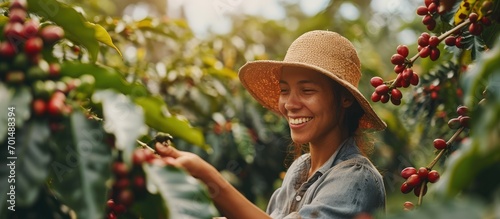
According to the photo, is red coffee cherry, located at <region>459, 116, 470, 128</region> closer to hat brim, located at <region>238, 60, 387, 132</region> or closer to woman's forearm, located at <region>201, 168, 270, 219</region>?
hat brim, located at <region>238, 60, 387, 132</region>

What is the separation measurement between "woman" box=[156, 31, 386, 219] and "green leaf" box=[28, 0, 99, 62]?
2.00ft

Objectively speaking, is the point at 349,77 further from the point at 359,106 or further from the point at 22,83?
the point at 22,83

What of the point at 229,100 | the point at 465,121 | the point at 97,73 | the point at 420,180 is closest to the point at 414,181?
the point at 420,180

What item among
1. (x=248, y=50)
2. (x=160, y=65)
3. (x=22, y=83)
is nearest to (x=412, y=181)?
(x=22, y=83)

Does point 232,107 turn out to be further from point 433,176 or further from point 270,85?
point 433,176

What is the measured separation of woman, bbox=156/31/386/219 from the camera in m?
1.73

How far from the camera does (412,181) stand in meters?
1.51

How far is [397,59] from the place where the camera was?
160 cm

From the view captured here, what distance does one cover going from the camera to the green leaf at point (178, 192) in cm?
104

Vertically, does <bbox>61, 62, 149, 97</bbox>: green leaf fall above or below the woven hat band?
above

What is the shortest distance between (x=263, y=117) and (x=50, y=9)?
2577mm

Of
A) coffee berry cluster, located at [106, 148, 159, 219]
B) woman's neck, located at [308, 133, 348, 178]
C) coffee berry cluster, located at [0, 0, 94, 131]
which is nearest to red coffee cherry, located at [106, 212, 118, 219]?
coffee berry cluster, located at [106, 148, 159, 219]

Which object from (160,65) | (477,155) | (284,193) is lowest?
(160,65)

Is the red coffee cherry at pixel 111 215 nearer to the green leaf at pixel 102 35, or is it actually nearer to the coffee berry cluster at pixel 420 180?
the green leaf at pixel 102 35
